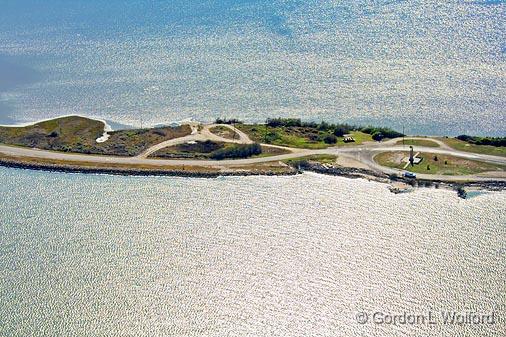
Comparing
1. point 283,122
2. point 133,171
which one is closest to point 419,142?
point 283,122

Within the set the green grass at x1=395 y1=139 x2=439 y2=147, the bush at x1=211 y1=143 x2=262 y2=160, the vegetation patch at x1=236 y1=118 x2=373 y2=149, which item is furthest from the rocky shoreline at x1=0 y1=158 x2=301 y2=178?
the green grass at x1=395 y1=139 x2=439 y2=147

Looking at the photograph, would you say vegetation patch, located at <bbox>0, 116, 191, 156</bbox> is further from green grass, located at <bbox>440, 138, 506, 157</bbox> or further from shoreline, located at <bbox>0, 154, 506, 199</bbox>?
green grass, located at <bbox>440, 138, 506, 157</bbox>

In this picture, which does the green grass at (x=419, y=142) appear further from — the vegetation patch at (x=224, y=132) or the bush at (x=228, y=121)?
the bush at (x=228, y=121)

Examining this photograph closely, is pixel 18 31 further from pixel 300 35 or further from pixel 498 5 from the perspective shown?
pixel 498 5

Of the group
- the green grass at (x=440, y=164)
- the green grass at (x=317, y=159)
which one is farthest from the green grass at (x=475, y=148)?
the green grass at (x=317, y=159)

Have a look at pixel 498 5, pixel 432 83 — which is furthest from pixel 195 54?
pixel 498 5
